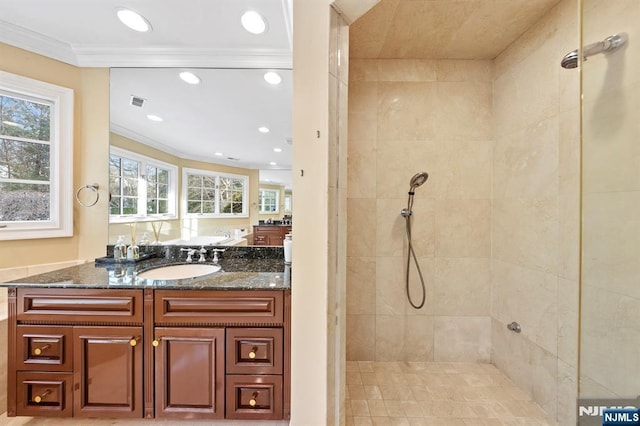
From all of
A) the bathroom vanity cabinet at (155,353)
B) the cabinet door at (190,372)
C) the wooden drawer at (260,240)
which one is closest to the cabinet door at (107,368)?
the bathroom vanity cabinet at (155,353)

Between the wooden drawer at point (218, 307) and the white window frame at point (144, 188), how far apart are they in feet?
2.86

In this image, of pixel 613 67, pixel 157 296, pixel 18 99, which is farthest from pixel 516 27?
pixel 18 99

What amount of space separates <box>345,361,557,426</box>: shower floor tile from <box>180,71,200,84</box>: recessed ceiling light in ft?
8.18

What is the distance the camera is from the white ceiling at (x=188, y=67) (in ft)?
5.21

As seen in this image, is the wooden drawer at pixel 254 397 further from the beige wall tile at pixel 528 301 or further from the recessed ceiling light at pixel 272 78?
the recessed ceiling light at pixel 272 78

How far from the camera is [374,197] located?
1946 mm

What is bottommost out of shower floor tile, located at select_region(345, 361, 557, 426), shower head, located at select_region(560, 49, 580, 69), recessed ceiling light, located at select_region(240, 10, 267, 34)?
shower floor tile, located at select_region(345, 361, 557, 426)

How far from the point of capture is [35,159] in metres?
1.78

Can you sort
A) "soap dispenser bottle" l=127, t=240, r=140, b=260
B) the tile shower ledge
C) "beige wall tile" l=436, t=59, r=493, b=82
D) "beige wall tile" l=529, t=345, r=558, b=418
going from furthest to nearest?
"beige wall tile" l=436, t=59, r=493, b=82, "soap dispenser bottle" l=127, t=240, r=140, b=260, "beige wall tile" l=529, t=345, r=558, b=418, the tile shower ledge

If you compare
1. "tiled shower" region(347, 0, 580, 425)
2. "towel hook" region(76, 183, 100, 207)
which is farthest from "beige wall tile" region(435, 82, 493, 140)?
"towel hook" region(76, 183, 100, 207)

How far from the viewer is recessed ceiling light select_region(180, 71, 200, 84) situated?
6.12 feet

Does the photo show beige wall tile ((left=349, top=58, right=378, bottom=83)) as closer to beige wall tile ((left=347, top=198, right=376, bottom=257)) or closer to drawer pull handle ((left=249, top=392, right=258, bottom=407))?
beige wall tile ((left=347, top=198, right=376, bottom=257))

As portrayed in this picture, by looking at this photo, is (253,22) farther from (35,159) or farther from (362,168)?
(35,159)

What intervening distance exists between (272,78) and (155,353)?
1923 mm
